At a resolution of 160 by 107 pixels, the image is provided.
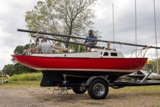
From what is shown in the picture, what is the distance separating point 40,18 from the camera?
39344mm

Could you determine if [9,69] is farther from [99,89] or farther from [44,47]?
[99,89]

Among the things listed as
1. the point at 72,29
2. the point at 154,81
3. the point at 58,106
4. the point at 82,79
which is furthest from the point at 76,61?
the point at 72,29

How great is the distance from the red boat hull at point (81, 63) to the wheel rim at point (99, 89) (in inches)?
24.2

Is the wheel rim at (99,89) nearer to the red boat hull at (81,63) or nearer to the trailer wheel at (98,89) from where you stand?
the trailer wheel at (98,89)

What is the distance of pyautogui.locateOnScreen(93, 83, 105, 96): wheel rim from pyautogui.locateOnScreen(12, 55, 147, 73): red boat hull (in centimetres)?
61

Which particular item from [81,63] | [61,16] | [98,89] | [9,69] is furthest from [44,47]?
[9,69]

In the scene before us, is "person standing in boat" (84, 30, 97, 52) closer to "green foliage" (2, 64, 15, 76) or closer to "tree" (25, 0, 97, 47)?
"tree" (25, 0, 97, 47)

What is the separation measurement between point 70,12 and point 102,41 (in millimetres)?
27971

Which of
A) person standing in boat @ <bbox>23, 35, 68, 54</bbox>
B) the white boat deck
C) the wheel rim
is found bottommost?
the wheel rim

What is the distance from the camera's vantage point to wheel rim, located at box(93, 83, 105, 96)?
1183 centimetres

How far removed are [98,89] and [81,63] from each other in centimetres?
115

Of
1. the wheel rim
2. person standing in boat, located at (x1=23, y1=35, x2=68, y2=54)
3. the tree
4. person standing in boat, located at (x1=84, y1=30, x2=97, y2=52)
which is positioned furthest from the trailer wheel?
the tree

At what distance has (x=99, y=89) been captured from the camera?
12.0 meters

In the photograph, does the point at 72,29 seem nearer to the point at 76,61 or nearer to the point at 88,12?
the point at 88,12
